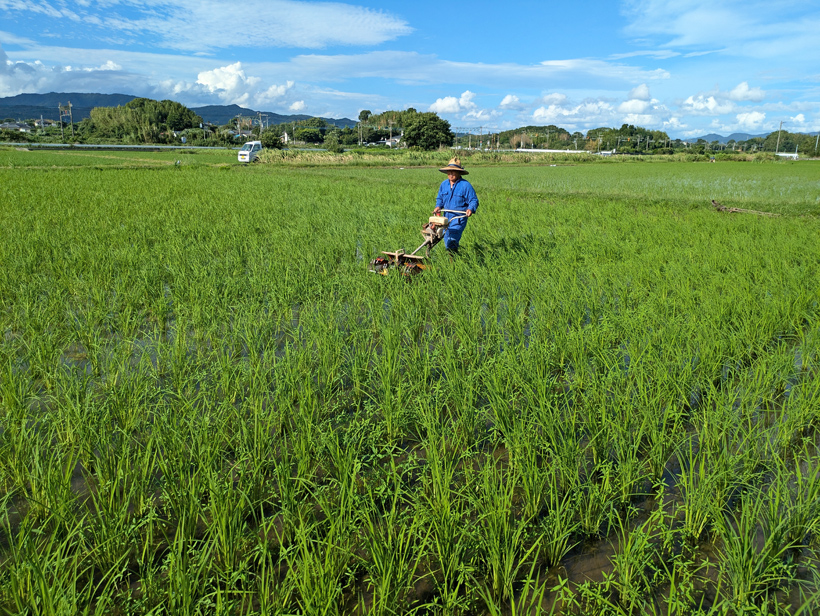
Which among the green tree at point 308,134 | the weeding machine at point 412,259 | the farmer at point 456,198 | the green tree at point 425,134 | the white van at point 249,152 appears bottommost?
the weeding machine at point 412,259

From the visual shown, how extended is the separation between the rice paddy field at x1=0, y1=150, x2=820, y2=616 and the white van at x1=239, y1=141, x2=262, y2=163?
2364 centimetres

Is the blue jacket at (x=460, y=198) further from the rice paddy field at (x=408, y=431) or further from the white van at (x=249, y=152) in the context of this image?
the white van at (x=249, y=152)

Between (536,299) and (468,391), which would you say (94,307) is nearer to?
(468,391)

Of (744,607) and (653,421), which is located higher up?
(653,421)

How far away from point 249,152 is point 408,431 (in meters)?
29.5

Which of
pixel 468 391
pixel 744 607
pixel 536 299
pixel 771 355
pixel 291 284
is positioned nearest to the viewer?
pixel 744 607

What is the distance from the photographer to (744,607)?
4.89 feet

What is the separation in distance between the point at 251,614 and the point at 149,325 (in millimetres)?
3165

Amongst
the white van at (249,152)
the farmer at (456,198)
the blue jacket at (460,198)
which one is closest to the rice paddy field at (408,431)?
the farmer at (456,198)

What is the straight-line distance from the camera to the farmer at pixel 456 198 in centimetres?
530

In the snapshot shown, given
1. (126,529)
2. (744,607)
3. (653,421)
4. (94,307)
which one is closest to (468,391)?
(653,421)

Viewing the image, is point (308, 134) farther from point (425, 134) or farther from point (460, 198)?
point (460, 198)

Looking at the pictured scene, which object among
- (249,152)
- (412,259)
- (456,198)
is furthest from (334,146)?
(412,259)

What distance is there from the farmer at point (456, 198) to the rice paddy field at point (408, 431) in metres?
0.33
